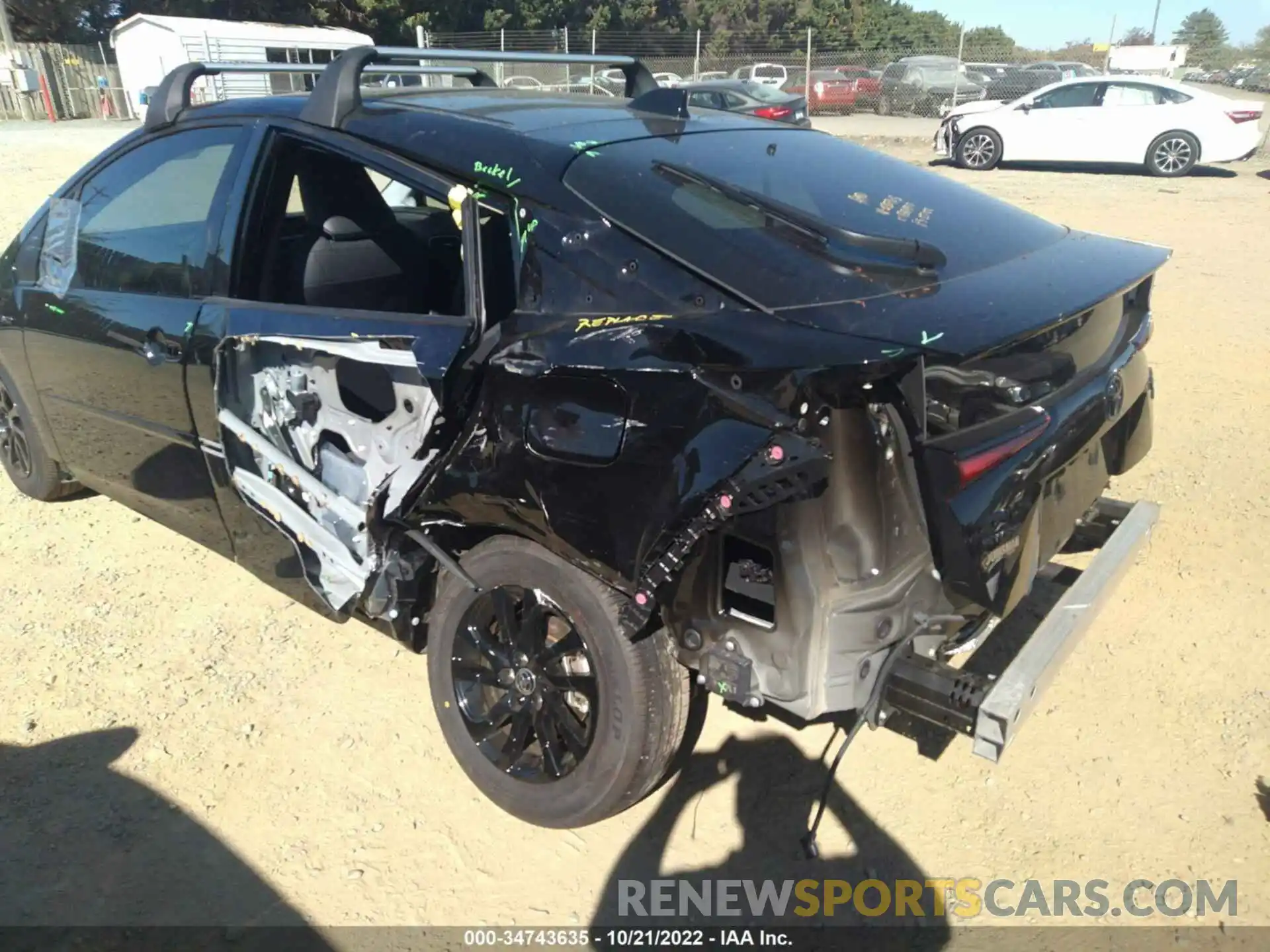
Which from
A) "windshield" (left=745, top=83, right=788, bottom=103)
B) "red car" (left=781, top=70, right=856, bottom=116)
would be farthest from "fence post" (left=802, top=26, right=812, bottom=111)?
"windshield" (left=745, top=83, right=788, bottom=103)

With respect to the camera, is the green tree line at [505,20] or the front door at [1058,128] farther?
the green tree line at [505,20]

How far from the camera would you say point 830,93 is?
84.7ft

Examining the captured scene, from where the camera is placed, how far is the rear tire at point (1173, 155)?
47.4 feet

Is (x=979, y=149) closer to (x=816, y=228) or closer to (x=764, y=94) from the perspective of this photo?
(x=764, y=94)

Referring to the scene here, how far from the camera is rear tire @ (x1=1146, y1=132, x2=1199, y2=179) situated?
569 inches

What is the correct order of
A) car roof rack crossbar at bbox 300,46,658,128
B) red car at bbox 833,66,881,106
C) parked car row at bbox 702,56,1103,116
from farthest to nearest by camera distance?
red car at bbox 833,66,881,106
parked car row at bbox 702,56,1103,116
car roof rack crossbar at bbox 300,46,658,128

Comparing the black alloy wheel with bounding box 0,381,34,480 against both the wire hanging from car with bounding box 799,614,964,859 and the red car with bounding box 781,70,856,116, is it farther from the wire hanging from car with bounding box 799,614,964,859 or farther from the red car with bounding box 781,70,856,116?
the red car with bounding box 781,70,856,116

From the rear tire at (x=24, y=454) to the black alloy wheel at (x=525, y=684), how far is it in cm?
263

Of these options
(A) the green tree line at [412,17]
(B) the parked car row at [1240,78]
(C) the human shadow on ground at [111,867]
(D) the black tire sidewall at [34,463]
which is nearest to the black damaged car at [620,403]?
(C) the human shadow on ground at [111,867]

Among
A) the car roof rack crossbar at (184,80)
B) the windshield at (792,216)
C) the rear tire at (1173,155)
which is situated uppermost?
the car roof rack crossbar at (184,80)

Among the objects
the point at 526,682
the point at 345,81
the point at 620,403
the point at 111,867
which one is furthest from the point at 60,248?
the point at 620,403

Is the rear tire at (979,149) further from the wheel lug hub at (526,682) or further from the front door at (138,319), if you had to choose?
the wheel lug hub at (526,682)

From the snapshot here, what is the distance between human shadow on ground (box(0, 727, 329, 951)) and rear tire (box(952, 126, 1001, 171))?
15.9 m

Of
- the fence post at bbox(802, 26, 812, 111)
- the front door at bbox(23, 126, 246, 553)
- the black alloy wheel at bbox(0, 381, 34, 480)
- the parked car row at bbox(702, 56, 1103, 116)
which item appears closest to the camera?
Result: the front door at bbox(23, 126, 246, 553)
